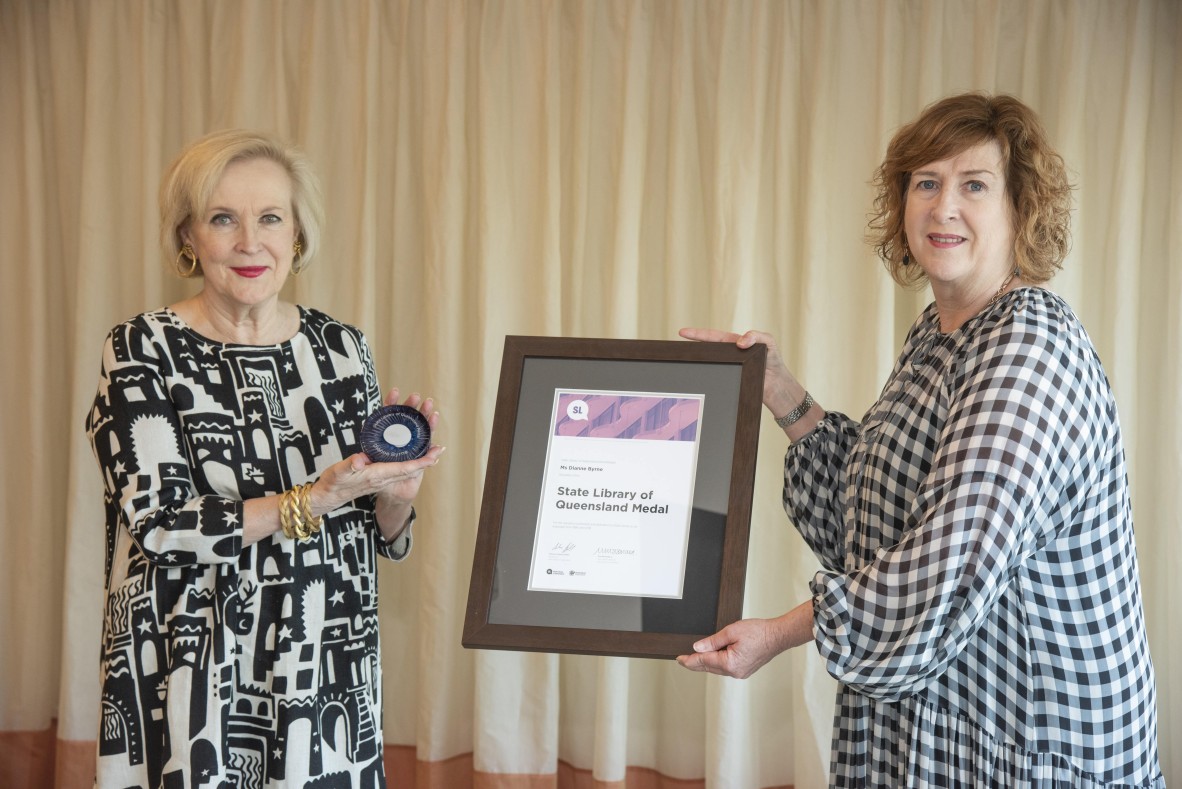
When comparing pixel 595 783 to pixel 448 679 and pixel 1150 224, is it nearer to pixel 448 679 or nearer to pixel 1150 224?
pixel 448 679

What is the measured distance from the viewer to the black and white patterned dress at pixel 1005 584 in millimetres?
1455

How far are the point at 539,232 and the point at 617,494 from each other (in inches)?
53.7

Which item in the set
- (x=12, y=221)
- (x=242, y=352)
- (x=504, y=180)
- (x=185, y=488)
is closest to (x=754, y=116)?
(x=504, y=180)

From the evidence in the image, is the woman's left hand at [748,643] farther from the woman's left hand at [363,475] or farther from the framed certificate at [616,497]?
the woman's left hand at [363,475]

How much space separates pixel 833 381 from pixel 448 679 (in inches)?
56.3

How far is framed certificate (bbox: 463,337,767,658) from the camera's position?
1.79 metres

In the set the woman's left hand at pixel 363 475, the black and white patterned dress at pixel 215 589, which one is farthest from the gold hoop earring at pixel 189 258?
the woman's left hand at pixel 363 475

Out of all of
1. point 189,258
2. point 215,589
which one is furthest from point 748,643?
point 189,258

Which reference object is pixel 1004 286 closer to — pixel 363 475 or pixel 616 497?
pixel 616 497

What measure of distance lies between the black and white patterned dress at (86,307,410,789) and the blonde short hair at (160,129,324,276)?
20 cm

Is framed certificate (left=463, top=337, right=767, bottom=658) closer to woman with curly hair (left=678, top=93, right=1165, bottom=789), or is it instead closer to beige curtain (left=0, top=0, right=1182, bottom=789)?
woman with curly hair (left=678, top=93, right=1165, bottom=789)

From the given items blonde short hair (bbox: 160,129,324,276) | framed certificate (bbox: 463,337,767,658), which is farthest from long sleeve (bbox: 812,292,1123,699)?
blonde short hair (bbox: 160,129,324,276)

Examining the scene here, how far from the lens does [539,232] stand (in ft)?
10.1

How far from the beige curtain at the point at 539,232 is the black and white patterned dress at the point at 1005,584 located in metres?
1.33
